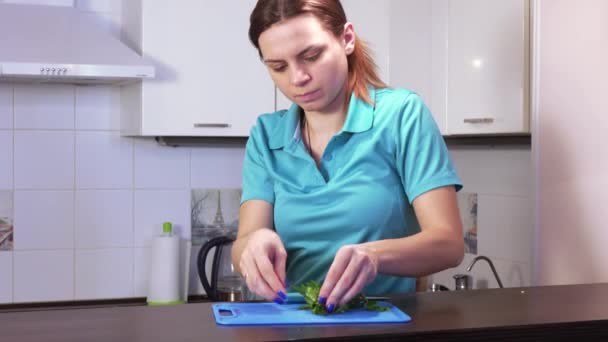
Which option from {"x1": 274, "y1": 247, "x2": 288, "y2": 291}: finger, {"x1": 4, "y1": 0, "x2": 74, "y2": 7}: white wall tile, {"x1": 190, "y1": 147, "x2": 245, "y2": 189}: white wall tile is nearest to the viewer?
{"x1": 274, "y1": 247, "x2": 288, "y2": 291}: finger

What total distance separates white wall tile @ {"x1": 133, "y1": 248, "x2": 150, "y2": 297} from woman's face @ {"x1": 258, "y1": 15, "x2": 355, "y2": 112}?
5.35ft

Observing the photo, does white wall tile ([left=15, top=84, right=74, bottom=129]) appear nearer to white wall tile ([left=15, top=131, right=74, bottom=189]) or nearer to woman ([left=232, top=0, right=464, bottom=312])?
white wall tile ([left=15, top=131, right=74, bottom=189])

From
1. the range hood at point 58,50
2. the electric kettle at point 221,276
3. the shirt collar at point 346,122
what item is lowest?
the electric kettle at point 221,276

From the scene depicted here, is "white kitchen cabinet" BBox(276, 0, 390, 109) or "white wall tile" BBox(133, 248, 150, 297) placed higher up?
"white kitchen cabinet" BBox(276, 0, 390, 109)

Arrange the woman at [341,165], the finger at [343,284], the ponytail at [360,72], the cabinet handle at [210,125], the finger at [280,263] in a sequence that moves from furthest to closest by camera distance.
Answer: the cabinet handle at [210,125]
the ponytail at [360,72]
the woman at [341,165]
the finger at [280,263]
the finger at [343,284]

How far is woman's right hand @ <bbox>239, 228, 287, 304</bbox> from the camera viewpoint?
1312 millimetres

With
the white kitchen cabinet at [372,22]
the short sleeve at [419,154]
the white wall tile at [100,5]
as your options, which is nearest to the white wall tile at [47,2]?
the white wall tile at [100,5]

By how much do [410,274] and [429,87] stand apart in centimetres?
139

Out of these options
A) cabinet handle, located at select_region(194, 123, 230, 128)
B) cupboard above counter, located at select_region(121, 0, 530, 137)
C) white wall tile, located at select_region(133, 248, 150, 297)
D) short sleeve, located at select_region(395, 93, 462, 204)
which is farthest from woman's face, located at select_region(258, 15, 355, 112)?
white wall tile, located at select_region(133, 248, 150, 297)

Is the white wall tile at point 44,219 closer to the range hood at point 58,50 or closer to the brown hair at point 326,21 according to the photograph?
the range hood at point 58,50

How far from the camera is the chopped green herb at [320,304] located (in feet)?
4.11

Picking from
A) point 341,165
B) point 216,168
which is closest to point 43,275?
point 216,168

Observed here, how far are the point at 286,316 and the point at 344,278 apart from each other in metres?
0.10

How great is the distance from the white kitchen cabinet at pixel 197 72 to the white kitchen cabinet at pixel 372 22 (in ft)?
0.44
